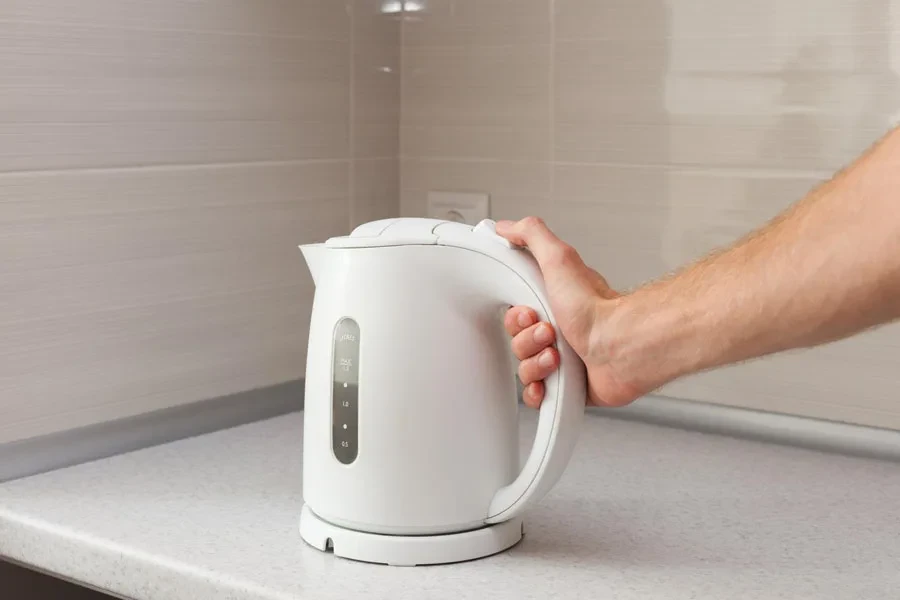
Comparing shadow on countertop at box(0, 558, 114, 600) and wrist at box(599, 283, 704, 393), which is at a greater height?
wrist at box(599, 283, 704, 393)

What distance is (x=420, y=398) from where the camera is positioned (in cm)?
91

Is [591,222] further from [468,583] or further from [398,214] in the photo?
[468,583]

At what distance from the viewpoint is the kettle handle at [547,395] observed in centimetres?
87

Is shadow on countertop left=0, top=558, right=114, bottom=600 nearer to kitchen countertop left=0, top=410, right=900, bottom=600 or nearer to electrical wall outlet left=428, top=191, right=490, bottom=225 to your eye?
kitchen countertop left=0, top=410, right=900, bottom=600

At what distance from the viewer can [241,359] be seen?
1396 millimetres

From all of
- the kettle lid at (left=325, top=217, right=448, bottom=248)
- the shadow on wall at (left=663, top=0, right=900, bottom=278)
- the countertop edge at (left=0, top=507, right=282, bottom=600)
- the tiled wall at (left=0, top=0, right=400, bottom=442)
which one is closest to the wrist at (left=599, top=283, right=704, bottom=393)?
the kettle lid at (left=325, top=217, right=448, bottom=248)

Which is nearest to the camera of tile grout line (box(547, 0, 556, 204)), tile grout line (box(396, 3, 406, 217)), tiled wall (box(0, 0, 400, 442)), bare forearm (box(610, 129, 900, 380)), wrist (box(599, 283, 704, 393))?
bare forearm (box(610, 129, 900, 380))

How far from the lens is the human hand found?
88 centimetres

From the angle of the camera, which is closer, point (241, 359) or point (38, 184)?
point (38, 184)

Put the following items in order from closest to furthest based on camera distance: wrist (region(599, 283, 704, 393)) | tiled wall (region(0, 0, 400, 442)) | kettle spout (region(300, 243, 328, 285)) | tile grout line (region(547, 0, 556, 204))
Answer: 1. wrist (region(599, 283, 704, 393))
2. kettle spout (region(300, 243, 328, 285))
3. tiled wall (region(0, 0, 400, 442))
4. tile grout line (region(547, 0, 556, 204))

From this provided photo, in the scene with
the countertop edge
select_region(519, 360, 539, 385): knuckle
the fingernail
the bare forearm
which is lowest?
the countertop edge

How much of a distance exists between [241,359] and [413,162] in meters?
0.39

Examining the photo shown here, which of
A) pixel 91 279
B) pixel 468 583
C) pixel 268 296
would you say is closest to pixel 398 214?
pixel 268 296

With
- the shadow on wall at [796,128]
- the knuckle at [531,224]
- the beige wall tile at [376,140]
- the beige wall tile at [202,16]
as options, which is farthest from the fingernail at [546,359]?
the beige wall tile at [376,140]
